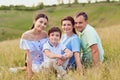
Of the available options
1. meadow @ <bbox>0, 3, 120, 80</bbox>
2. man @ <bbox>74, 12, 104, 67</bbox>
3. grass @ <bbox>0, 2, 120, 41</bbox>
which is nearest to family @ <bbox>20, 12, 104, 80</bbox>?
man @ <bbox>74, 12, 104, 67</bbox>

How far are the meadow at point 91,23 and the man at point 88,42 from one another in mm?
207

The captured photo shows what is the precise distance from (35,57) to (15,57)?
2248mm

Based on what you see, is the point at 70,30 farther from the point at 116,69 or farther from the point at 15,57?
the point at 15,57

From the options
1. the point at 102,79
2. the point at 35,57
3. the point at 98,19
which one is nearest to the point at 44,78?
the point at 102,79

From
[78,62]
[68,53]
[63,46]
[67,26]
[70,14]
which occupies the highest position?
[67,26]

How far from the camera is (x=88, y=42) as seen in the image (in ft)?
21.2

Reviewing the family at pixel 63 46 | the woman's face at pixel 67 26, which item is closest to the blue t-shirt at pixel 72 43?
the family at pixel 63 46

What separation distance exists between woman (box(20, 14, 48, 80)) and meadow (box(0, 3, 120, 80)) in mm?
351

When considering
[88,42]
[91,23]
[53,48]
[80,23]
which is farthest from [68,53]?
[91,23]

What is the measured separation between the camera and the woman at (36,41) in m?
6.54

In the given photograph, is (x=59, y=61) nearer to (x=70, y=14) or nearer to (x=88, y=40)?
(x=88, y=40)

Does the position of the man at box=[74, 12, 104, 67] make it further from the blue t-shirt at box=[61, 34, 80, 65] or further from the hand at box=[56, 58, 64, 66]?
the hand at box=[56, 58, 64, 66]

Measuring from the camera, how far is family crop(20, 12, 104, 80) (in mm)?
6191

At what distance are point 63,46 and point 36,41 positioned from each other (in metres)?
0.60
